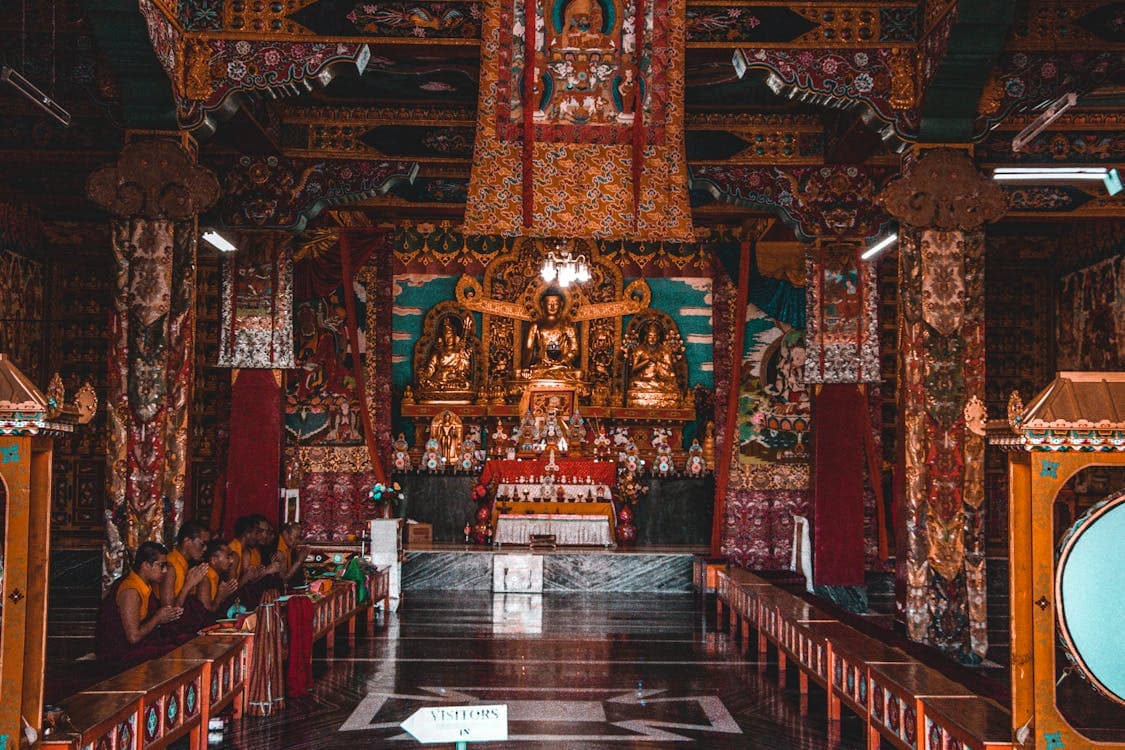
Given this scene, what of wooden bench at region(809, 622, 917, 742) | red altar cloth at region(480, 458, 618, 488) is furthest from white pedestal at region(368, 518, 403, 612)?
wooden bench at region(809, 622, 917, 742)

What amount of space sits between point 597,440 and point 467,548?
10.1ft

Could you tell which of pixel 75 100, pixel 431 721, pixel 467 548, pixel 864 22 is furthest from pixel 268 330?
pixel 431 721

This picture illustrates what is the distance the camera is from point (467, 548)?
1551 cm

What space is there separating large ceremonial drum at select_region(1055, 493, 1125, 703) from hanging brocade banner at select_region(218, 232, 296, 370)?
386 inches

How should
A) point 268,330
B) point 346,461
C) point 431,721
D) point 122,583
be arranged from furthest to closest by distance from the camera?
1. point 346,461
2. point 268,330
3. point 122,583
4. point 431,721

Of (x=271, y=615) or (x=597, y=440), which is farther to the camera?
(x=597, y=440)

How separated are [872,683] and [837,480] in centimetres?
684

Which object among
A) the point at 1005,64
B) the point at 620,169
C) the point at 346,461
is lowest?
the point at 346,461

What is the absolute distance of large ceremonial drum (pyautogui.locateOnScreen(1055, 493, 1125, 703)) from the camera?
4305 millimetres

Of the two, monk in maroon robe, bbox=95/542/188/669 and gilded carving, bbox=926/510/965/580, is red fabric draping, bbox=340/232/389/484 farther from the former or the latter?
gilded carving, bbox=926/510/965/580

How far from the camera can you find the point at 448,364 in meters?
18.2

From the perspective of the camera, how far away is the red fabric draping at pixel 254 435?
1278 centimetres

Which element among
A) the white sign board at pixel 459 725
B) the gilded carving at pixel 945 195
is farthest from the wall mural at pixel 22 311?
the white sign board at pixel 459 725

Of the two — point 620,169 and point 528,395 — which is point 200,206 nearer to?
point 620,169
